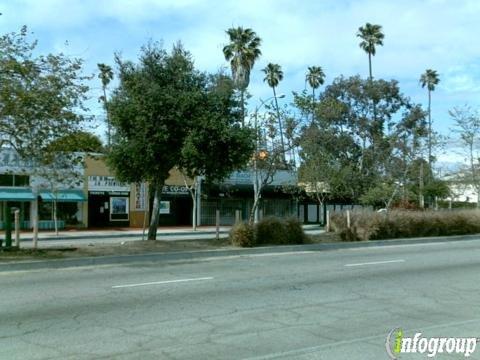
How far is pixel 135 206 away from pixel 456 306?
34.9m

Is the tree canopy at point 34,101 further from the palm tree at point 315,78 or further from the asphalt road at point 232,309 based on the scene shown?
the palm tree at point 315,78

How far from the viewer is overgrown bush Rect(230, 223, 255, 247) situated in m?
19.5

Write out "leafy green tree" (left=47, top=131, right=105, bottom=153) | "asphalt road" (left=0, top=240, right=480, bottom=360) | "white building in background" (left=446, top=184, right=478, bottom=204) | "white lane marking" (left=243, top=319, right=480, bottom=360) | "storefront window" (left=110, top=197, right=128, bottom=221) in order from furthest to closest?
"white building in background" (left=446, top=184, right=478, bottom=204) < "storefront window" (left=110, top=197, right=128, bottom=221) < "leafy green tree" (left=47, top=131, right=105, bottom=153) < "asphalt road" (left=0, top=240, right=480, bottom=360) < "white lane marking" (left=243, top=319, right=480, bottom=360)

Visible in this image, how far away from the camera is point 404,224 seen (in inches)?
955

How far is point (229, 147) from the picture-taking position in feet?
61.6

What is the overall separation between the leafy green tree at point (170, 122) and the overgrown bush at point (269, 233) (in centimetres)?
201

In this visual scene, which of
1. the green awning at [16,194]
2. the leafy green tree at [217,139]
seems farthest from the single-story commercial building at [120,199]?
the leafy green tree at [217,139]

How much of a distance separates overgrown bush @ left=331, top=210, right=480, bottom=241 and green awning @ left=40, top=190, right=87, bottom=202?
20785mm

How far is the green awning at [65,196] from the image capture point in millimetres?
37594

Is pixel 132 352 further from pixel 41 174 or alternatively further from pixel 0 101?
pixel 41 174

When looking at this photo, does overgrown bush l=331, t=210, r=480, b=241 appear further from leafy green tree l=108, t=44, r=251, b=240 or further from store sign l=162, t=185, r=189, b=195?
store sign l=162, t=185, r=189, b=195

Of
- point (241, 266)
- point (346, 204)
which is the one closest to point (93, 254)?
point (241, 266)

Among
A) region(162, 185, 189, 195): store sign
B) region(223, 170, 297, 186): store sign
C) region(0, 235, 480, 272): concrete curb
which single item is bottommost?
region(0, 235, 480, 272): concrete curb

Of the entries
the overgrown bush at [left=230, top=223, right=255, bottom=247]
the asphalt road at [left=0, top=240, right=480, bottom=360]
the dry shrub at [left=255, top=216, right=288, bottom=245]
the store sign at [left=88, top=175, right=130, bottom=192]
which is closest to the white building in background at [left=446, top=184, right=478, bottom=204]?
the store sign at [left=88, top=175, right=130, bottom=192]
